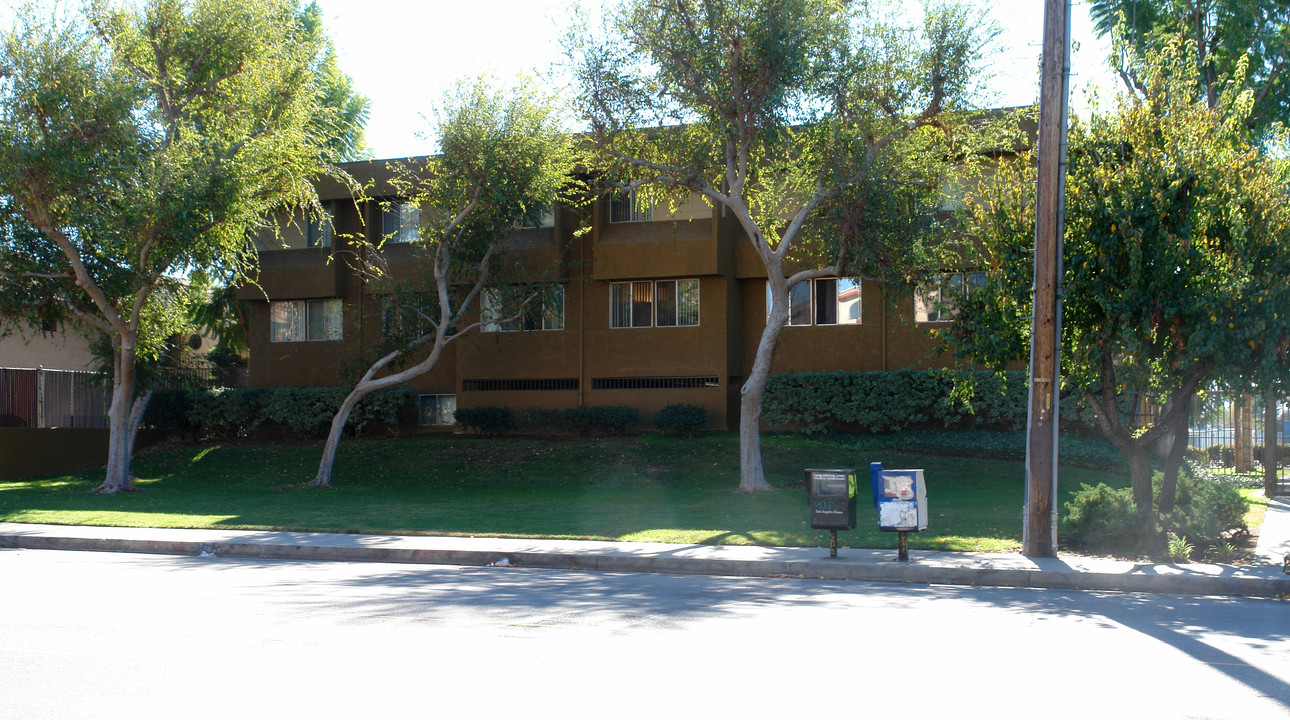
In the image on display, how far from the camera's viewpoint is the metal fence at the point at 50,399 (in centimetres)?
2638

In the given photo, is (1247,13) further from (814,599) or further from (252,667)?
(252,667)

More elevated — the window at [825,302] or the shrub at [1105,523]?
the window at [825,302]

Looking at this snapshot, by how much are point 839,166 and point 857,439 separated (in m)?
7.40

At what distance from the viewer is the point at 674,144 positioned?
65.6ft

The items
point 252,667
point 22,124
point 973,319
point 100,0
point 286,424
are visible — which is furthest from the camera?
point 286,424

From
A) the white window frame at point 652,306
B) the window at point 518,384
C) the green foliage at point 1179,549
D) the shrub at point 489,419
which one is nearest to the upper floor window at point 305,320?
the window at point 518,384

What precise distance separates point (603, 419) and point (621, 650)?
61.4 ft

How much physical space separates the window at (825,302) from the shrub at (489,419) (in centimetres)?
782

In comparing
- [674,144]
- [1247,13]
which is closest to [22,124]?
[674,144]

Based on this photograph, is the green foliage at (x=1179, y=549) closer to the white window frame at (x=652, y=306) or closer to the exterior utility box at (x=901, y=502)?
the exterior utility box at (x=901, y=502)

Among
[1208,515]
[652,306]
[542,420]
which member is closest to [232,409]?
[542,420]

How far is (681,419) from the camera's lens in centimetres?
2475

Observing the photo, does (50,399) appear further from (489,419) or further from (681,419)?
(681,419)

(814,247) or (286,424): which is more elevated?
(814,247)
